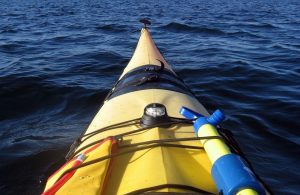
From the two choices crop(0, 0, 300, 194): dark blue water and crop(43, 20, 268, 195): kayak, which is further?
crop(0, 0, 300, 194): dark blue water

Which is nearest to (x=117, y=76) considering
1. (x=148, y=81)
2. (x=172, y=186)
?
(x=148, y=81)

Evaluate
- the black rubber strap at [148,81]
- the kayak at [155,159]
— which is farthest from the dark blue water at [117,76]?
the kayak at [155,159]

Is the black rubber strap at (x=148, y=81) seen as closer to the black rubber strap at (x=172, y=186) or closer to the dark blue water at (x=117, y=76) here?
the dark blue water at (x=117, y=76)

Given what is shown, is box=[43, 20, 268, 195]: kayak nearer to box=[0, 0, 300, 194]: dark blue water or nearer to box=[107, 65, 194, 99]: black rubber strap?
box=[107, 65, 194, 99]: black rubber strap

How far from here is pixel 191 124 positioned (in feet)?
9.67

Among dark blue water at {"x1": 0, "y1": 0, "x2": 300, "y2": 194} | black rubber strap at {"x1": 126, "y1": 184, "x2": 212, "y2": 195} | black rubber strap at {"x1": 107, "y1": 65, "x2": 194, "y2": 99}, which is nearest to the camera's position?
black rubber strap at {"x1": 126, "y1": 184, "x2": 212, "y2": 195}

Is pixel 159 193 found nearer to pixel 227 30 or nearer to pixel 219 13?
pixel 227 30

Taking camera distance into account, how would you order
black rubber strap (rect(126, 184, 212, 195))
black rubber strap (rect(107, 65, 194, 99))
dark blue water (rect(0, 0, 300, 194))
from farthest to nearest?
dark blue water (rect(0, 0, 300, 194))
black rubber strap (rect(107, 65, 194, 99))
black rubber strap (rect(126, 184, 212, 195))

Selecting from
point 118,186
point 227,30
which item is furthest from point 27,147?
point 227,30

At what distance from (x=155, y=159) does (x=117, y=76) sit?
5504 millimetres

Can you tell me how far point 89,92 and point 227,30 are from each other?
767cm

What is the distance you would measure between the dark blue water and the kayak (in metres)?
1.27

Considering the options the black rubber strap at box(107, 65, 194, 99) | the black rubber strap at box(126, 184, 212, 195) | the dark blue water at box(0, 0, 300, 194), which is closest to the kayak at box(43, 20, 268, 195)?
the black rubber strap at box(126, 184, 212, 195)

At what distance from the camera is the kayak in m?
1.96
